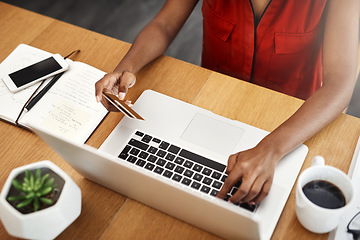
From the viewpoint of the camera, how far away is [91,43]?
1117 millimetres

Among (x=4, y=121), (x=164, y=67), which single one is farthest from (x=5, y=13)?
(x=164, y=67)

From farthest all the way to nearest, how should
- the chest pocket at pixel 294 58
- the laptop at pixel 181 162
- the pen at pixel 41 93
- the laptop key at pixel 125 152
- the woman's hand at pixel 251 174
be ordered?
the chest pocket at pixel 294 58 < the pen at pixel 41 93 < the laptop key at pixel 125 152 < the woman's hand at pixel 251 174 < the laptop at pixel 181 162

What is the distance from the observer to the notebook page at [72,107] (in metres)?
0.92

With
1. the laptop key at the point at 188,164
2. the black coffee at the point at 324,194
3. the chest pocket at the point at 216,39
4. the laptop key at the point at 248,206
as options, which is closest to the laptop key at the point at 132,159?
the laptop key at the point at 188,164

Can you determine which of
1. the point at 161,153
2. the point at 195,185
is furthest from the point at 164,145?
the point at 195,185

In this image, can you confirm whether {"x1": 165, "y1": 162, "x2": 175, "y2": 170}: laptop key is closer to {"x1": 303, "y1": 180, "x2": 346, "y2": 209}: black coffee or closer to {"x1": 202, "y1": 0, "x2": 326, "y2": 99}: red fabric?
{"x1": 303, "y1": 180, "x2": 346, "y2": 209}: black coffee

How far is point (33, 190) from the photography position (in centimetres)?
68

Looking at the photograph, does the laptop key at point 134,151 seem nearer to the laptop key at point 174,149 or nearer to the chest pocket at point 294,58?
the laptop key at point 174,149

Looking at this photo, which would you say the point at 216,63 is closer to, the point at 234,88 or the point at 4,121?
the point at 234,88

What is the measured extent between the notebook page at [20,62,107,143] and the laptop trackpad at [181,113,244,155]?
8.9 inches

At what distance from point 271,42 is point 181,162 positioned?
0.50m

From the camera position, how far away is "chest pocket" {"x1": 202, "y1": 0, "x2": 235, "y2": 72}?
115 cm

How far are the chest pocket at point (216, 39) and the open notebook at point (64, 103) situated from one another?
386 millimetres

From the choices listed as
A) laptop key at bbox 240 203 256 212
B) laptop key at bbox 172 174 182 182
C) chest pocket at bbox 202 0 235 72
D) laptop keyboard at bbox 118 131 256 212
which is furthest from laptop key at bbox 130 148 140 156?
chest pocket at bbox 202 0 235 72
